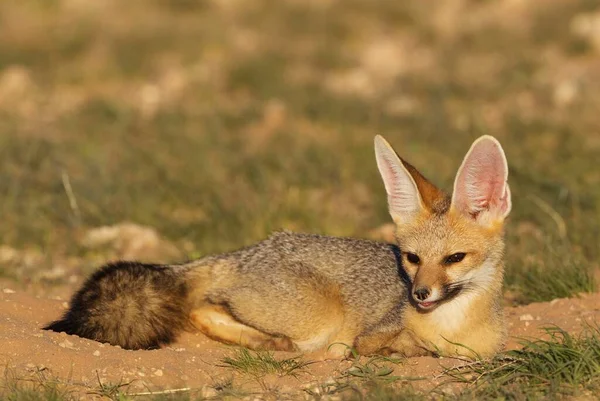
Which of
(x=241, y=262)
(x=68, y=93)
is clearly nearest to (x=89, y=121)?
(x=68, y=93)

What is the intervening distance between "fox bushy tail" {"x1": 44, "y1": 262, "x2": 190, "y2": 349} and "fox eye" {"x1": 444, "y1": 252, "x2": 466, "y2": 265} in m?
1.45

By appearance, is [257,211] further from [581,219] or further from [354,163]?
[581,219]

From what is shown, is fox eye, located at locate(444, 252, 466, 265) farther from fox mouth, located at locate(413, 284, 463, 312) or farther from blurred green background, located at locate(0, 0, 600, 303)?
blurred green background, located at locate(0, 0, 600, 303)

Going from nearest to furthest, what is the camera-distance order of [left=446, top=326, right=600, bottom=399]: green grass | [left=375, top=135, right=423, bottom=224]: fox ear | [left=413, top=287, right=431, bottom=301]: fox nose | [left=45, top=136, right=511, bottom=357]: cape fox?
[left=446, top=326, right=600, bottom=399]: green grass → [left=413, top=287, right=431, bottom=301]: fox nose → [left=45, top=136, right=511, bottom=357]: cape fox → [left=375, top=135, right=423, bottom=224]: fox ear

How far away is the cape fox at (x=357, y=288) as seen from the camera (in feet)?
15.4

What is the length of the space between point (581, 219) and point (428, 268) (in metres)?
2.62

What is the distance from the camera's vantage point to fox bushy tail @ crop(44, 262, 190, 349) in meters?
4.80

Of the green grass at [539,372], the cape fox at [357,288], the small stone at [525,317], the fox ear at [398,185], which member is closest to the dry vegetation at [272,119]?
the small stone at [525,317]

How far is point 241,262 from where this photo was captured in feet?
17.4

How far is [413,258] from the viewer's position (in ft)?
15.7

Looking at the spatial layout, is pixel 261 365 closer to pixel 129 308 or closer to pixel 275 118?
pixel 129 308

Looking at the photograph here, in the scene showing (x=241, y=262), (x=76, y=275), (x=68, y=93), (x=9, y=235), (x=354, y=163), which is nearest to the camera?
(x=241, y=262)

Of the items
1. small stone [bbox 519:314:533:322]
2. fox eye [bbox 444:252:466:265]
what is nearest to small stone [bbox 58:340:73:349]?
fox eye [bbox 444:252:466:265]

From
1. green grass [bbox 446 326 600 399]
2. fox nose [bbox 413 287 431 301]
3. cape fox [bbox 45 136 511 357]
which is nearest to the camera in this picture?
green grass [bbox 446 326 600 399]
